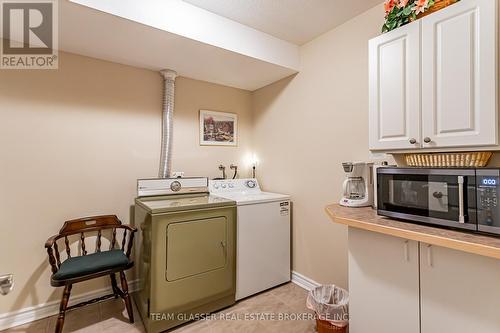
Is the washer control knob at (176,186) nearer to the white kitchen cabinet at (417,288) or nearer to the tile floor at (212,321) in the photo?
the tile floor at (212,321)

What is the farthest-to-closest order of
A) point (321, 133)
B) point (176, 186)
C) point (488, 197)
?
1. point (176, 186)
2. point (321, 133)
3. point (488, 197)

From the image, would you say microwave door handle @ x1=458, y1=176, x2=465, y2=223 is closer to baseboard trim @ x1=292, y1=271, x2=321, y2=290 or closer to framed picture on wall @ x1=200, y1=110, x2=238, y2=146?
baseboard trim @ x1=292, y1=271, x2=321, y2=290

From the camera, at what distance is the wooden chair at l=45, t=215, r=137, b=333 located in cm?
174

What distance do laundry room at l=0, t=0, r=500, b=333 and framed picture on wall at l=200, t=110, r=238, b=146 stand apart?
0.03 m

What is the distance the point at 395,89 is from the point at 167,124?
6.83 ft

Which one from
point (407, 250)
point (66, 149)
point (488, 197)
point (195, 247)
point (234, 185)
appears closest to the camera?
point (488, 197)

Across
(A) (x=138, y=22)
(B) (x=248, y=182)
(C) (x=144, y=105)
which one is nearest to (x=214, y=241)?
(B) (x=248, y=182)

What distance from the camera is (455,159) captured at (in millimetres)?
1329

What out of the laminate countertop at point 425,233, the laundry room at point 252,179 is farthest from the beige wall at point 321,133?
the laminate countertop at point 425,233

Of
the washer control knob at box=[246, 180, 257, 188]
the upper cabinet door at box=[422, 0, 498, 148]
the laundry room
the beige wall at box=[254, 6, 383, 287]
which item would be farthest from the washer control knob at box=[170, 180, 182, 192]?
the upper cabinet door at box=[422, 0, 498, 148]

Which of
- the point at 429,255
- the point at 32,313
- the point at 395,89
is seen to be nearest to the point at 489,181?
the point at 429,255

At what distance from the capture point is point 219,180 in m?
2.81

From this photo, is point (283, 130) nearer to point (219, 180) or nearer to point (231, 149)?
point (231, 149)

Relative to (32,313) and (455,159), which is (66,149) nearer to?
(32,313)
